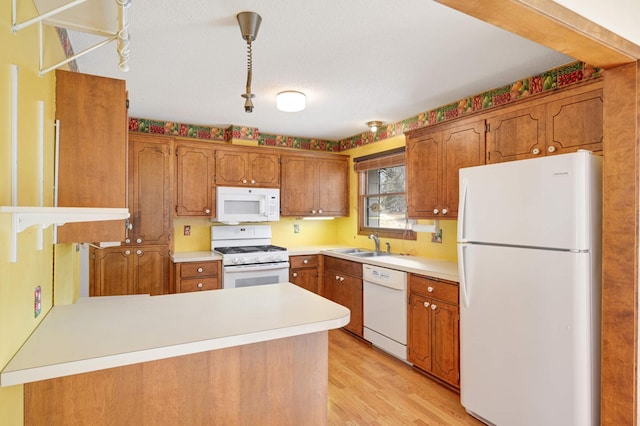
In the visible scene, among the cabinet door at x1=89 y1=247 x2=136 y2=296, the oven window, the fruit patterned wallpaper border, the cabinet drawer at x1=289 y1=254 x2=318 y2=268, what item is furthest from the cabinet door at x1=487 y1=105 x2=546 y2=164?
the cabinet door at x1=89 y1=247 x2=136 y2=296

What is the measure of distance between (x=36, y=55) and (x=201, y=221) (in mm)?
3051

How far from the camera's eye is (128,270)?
3518 millimetres

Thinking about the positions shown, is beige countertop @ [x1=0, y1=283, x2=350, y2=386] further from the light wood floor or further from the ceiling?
the ceiling

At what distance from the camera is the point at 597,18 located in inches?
58.0

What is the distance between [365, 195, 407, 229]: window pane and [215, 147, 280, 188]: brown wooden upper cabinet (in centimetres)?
123

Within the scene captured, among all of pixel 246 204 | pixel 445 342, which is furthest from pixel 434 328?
pixel 246 204

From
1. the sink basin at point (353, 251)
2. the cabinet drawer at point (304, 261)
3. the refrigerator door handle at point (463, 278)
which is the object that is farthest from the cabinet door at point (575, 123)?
the cabinet drawer at point (304, 261)

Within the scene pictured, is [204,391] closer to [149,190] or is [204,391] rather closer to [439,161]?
[439,161]

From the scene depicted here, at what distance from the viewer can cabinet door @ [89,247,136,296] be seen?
11.1ft

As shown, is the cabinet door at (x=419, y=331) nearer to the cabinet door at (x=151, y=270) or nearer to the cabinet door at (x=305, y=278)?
the cabinet door at (x=305, y=278)

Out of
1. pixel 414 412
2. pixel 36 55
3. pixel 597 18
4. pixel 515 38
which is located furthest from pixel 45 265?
pixel 515 38

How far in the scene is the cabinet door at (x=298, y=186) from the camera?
4410 millimetres

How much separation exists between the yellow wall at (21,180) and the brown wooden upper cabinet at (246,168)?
2523 mm

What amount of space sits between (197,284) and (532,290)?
116 inches
